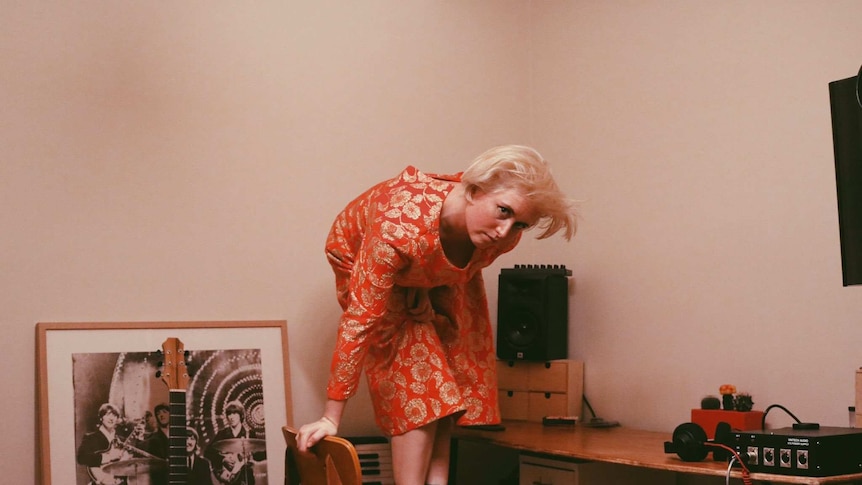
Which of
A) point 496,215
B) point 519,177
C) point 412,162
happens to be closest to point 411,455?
point 496,215

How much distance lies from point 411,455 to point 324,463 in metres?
0.57

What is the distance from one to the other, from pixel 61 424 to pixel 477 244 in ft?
4.48

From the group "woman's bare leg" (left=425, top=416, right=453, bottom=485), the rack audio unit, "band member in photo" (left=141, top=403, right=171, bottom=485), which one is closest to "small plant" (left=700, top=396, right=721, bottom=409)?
the rack audio unit

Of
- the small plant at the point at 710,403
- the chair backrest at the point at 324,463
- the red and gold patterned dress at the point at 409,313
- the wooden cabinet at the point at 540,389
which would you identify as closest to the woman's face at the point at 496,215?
the red and gold patterned dress at the point at 409,313

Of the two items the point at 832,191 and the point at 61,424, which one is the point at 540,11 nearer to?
the point at 832,191

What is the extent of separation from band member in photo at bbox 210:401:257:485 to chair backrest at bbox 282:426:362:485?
0.69m

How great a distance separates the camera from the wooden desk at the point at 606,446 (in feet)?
7.02

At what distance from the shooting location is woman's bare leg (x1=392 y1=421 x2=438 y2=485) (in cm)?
250

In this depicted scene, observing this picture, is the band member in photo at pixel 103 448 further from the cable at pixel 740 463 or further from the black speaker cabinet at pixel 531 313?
the cable at pixel 740 463

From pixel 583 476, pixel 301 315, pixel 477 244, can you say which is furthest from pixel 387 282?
pixel 583 476

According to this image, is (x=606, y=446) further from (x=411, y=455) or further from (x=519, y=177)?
(x=519, y=177)

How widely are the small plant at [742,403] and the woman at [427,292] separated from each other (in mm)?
804

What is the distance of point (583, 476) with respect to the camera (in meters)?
2.85

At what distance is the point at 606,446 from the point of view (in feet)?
8.75
